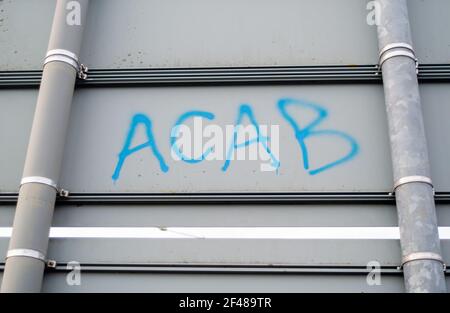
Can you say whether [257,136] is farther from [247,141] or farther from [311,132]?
[311,132]

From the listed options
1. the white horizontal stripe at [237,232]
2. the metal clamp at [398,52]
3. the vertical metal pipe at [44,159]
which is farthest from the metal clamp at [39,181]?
the metal clamp at [398,52]

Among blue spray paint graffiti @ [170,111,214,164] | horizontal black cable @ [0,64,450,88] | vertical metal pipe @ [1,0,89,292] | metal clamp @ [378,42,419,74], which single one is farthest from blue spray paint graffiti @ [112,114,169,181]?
metal clamp @ [378,42,419,74]

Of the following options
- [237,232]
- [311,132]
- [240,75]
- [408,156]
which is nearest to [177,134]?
[240,75]

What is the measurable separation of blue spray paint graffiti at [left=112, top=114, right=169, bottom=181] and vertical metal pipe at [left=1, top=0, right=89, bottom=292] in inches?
15.9

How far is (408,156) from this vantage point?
177 inches

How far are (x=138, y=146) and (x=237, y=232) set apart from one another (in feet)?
3.12

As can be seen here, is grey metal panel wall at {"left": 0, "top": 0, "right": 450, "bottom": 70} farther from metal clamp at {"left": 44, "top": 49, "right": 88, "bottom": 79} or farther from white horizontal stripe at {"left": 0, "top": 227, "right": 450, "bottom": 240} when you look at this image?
white horizontal stripe at {"left": 0, "top": 227, "right": 450, "bottom": 240}

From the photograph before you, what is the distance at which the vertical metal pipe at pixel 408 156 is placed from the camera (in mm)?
4207

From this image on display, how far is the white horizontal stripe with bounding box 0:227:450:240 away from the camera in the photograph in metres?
4.52

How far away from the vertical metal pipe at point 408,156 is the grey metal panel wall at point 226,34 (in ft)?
0.75

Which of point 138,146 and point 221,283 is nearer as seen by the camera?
point 221,283

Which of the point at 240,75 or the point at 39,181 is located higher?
the point at 240,75
